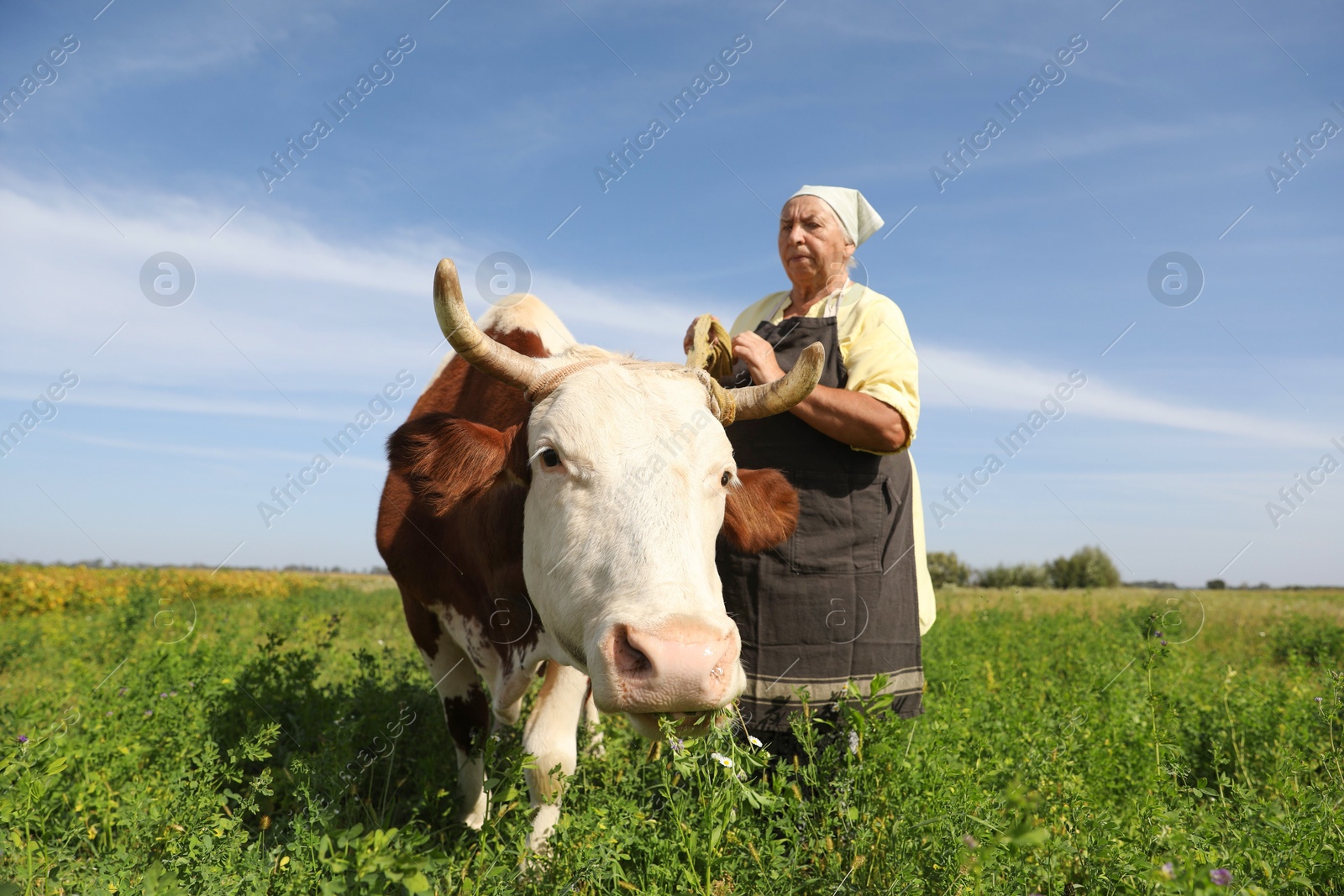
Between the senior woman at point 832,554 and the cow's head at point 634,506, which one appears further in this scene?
the senior woman at point 832,554

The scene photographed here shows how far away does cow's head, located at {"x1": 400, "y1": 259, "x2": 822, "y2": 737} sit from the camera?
2.18m

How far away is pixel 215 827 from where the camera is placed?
2422mm

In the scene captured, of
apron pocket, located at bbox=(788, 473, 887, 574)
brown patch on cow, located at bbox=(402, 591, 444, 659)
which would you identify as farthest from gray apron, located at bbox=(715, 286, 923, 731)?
brown patch on cow, located at bbox=(402, 591, 444, 659)

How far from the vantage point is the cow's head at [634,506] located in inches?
85.7

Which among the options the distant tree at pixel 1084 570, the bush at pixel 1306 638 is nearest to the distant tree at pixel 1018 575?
the distant tree at pixel 1084 570

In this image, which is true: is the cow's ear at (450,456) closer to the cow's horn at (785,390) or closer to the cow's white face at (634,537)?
the cow's white face at (634,537)

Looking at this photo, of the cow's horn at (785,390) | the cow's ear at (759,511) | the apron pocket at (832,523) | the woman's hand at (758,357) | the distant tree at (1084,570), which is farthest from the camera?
the distant tree at (1084,570)

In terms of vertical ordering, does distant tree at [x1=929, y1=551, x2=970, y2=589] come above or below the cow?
below

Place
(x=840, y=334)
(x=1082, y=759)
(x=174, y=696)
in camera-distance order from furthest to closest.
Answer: (x=174, y=696) < (x=840, y=334) < (x=1082, y=759)

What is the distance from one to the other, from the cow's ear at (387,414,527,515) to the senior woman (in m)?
1.06

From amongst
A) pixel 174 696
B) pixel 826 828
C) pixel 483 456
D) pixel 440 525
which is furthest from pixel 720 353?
pixel 174 696

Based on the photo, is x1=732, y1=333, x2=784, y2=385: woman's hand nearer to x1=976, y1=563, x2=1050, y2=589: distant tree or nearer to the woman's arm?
the woman's arm

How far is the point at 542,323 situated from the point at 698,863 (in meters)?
2.74

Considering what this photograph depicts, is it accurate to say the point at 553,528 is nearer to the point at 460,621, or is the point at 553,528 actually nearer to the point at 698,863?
the point at 698,863
